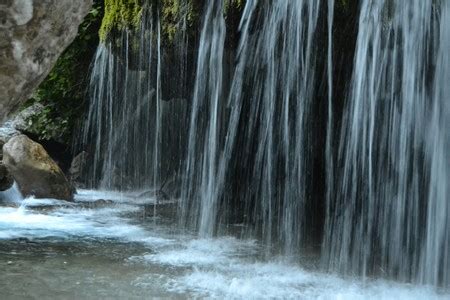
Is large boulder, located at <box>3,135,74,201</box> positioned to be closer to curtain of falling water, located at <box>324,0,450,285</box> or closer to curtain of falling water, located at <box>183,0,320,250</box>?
curtain of falling water, located at <box>183,0,320,250</box>

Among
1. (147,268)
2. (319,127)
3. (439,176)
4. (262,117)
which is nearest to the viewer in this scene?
(147,268)

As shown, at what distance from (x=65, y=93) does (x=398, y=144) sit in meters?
10.9

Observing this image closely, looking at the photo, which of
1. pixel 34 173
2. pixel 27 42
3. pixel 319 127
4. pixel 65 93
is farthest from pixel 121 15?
pixel 65 93

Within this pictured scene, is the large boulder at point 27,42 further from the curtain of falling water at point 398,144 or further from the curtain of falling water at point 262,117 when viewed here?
the curtain of falling water at point 262,117

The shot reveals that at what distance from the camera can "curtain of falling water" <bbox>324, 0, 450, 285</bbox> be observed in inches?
222

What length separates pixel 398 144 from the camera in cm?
614

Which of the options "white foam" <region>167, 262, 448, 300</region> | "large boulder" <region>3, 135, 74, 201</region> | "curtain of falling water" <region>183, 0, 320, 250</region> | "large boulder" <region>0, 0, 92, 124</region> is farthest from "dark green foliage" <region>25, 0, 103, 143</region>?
"large boulder" <region>0, 0, 92, 124</region>

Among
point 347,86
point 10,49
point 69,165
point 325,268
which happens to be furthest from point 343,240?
point 69,165

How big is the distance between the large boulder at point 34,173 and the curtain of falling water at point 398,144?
5.99 metres

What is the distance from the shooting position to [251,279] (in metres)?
5.28

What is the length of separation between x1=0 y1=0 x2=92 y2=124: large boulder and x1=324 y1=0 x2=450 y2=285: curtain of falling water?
346 centimetres

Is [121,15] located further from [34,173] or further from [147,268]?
[147,268]

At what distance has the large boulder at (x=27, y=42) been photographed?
3031 millimetres

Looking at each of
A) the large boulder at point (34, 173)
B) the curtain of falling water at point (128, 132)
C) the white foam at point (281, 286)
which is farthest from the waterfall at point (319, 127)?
the curtain of falling water at point (128, 132)
